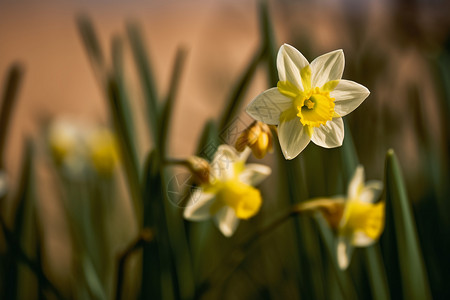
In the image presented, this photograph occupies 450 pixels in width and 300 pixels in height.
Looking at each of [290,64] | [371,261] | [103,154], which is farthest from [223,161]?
[103,154]

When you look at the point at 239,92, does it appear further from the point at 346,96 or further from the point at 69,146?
the point at 69,146

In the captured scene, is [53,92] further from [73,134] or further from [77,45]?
[73,134]

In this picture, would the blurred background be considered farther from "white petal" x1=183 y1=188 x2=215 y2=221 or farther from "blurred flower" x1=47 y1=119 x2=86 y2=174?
"white petal" x1=183 y1=188 x2=215 y2=221

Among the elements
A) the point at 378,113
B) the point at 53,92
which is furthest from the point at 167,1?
the point at 378,113

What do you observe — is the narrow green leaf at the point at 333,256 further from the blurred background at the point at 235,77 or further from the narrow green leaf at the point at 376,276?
the blurred background at the point at 235,77

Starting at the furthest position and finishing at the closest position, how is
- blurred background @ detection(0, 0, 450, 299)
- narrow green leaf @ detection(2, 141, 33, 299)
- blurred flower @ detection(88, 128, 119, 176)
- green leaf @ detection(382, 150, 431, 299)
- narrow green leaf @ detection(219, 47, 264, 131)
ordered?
1. blurred flower @ detection(88, 128, 119, 176)
2. blurred background @ detection(0, 0, 450, 299)
3. narrow green leaf @ detection(2, 141, 33, 299)
4. narrow green leaf @ detection(219, 47, 264, 131)
5. green leaf @ detection(382, 150, 431, 299)

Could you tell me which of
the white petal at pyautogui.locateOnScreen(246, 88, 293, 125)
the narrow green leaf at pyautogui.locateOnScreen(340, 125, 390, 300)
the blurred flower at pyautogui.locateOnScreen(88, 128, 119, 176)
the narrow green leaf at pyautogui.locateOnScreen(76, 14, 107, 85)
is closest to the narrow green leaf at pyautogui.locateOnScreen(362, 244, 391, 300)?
the narrow green leaf at pyautogui.locateOnScreen(340, 125, 390, 300)
